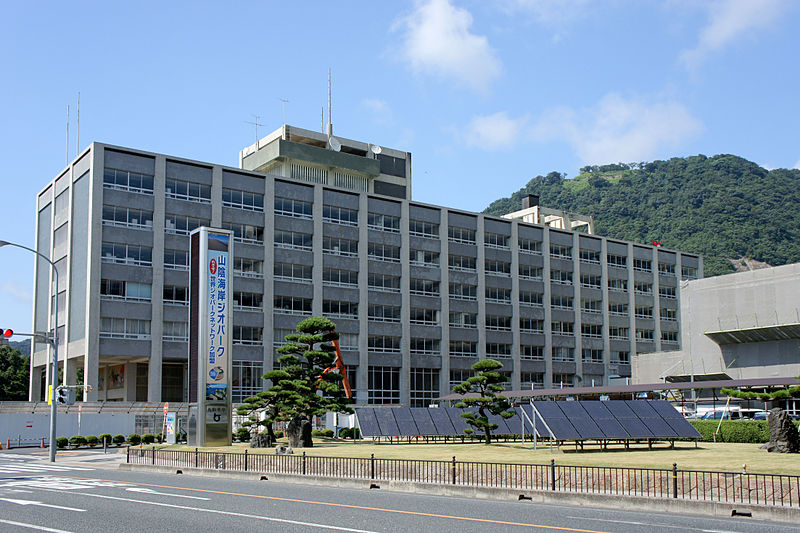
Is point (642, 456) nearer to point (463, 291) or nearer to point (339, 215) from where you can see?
point (339, 215)

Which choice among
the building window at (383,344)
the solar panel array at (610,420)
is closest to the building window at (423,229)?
Result: the building window at (383,344)

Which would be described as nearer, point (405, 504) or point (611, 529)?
point (611, 529)

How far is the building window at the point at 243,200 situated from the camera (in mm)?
74250

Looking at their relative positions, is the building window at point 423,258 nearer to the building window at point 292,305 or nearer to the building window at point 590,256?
the building window at point 292,305

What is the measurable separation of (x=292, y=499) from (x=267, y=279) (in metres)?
56.0

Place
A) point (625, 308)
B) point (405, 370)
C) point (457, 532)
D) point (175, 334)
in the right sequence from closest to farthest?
point (457, 532) → point (175, 334) → point (405, 370) → point (625, 308)

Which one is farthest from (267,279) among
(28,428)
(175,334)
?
(28,428)

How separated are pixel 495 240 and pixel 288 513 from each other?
253 feet

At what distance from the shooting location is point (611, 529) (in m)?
14.2

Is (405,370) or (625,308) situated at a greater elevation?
(625,308)

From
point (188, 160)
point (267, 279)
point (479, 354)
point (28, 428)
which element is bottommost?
point (28, 428)

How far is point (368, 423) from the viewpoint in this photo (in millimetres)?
43406

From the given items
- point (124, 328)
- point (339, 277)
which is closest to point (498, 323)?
point (339, 277)

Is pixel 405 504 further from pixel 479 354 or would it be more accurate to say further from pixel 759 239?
pixel 759 239
